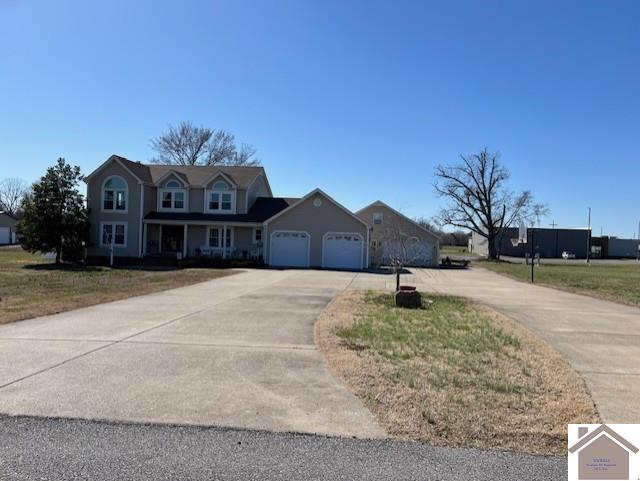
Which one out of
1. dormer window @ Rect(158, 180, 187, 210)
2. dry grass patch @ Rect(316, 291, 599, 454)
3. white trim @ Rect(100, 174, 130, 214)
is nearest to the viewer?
dry grass patch @ Rect(316, 291, 599, 454)

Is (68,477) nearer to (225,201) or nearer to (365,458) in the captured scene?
(365,458)

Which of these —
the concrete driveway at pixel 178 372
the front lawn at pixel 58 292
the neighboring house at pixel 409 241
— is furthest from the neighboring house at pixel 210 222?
the concrete driveway at pixel 178 372

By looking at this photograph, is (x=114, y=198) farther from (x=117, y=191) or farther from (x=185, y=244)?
(x=185, y=244)

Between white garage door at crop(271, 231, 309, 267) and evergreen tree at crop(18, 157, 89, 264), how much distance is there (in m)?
11.9

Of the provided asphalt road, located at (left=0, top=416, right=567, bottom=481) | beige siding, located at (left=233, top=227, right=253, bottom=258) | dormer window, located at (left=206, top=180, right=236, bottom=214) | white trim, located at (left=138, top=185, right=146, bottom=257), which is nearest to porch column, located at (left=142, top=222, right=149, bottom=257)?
white trim, located at (left=138, top=185, right=146, bottom=257)

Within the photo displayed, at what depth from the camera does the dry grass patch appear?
15.2 feet

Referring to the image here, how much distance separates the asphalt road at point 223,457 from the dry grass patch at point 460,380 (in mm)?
371

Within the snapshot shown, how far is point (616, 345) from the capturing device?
911 centimetres

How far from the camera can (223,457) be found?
3.96m

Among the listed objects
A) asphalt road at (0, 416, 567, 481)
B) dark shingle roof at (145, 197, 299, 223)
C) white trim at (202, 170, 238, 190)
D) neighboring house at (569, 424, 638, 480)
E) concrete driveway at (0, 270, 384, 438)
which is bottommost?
asphalt road at (0, 416, 567, 481)

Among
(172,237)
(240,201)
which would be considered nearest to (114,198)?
(172,237)

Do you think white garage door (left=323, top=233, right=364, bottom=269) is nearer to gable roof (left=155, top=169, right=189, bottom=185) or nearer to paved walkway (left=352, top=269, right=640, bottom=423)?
gable roof (left=155, top=169, right=189, bottom=185)

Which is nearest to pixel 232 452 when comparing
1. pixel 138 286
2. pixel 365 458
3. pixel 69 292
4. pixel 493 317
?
pixel 365 458

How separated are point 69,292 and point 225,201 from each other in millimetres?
20488
